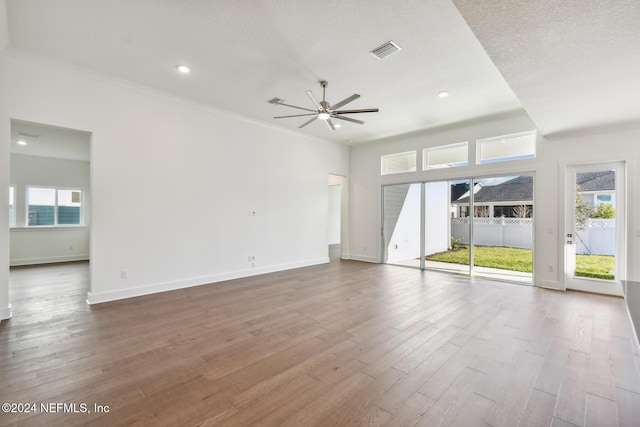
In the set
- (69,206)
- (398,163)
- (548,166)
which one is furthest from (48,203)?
(548,166)

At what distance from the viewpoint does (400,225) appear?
24.8ft

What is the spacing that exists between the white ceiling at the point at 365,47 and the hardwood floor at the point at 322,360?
2755 millimetres

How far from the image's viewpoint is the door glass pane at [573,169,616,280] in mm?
4675

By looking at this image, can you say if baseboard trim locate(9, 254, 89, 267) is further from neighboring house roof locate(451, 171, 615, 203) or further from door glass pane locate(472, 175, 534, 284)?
door glass pane locate(472, 175, 534, 284)

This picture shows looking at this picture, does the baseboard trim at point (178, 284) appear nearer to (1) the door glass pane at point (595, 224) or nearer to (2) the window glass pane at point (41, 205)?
(1) the door glass pane at point (595, 224)

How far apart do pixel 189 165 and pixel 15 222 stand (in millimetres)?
6101

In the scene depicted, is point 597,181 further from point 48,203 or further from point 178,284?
point 48,203

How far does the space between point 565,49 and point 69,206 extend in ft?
36.8

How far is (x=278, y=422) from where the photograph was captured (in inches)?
68.7

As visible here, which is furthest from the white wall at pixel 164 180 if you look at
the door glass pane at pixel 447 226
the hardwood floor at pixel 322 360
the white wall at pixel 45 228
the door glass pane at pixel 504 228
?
the white wall at pixel 45 228

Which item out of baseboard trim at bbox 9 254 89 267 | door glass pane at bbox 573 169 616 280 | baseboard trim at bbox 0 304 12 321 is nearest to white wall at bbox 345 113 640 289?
door glass pane at bbox 573 169 616 280

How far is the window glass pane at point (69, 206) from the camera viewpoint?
802 centimetres

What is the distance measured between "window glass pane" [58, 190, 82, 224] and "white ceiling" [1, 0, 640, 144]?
6149 mm

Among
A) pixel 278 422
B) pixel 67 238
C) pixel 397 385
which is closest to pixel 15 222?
pixel 67 238
